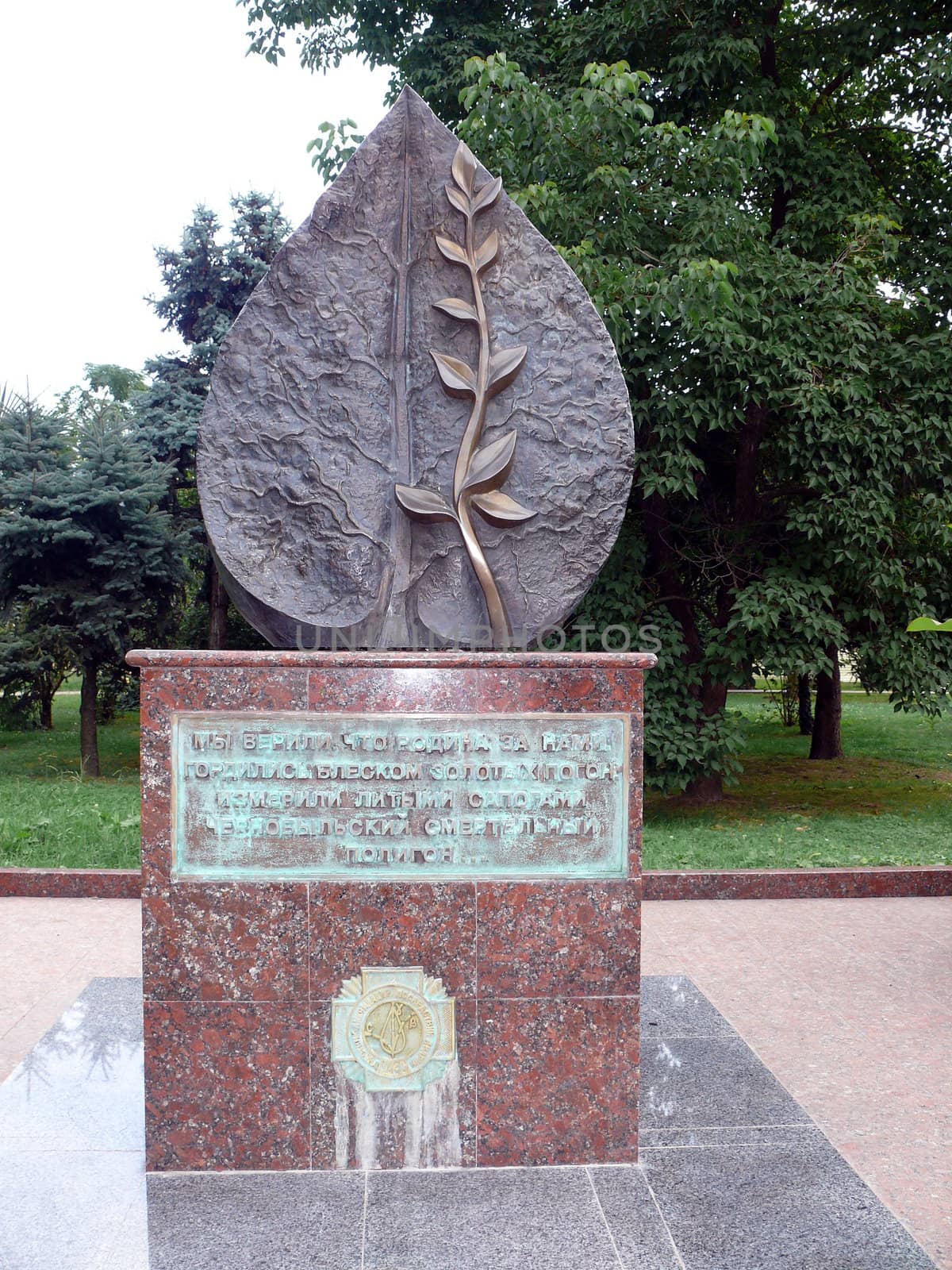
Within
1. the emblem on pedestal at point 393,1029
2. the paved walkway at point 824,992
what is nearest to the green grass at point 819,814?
the paved walkway at point 824,992

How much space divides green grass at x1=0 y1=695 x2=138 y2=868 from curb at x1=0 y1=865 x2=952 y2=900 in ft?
1.78

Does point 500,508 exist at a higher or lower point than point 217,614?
higher

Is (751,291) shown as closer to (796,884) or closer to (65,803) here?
(796,884)

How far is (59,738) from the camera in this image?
17.3m

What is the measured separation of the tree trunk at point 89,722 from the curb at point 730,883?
6.26 m

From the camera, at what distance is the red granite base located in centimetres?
326

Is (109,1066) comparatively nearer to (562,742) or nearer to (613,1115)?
(613,1115)

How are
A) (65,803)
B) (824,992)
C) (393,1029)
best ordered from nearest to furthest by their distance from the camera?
(393,1029), (824,992), (65,803)

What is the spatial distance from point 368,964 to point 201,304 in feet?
43.8

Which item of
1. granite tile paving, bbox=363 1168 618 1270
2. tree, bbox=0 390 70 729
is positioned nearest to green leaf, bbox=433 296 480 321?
granite tile paving, bbox=363 1168 618 1270

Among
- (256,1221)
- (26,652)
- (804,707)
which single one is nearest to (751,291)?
(256,1221)

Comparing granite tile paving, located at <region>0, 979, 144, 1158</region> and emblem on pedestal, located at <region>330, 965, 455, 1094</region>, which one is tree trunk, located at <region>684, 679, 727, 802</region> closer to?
granite tile paving, located at <region>0, 979, 144, 1158</region>

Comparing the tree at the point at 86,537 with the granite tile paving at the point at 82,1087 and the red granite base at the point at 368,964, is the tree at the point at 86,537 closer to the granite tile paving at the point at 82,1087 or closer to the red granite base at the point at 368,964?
Result: the granite tile paving at the point at 82,1087

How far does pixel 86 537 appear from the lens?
39.5 ft
